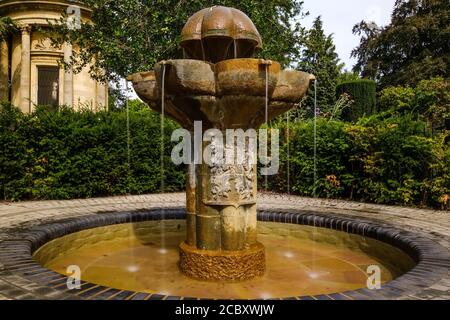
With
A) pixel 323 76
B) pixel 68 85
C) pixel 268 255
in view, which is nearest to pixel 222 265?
pixel 268 255

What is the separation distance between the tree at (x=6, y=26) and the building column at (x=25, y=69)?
606 millimetres

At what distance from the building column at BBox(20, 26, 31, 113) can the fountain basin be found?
18.9 metres

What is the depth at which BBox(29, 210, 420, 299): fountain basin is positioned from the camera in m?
4.25

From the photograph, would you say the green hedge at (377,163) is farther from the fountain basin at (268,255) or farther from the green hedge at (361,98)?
the green hedge at (361,98)

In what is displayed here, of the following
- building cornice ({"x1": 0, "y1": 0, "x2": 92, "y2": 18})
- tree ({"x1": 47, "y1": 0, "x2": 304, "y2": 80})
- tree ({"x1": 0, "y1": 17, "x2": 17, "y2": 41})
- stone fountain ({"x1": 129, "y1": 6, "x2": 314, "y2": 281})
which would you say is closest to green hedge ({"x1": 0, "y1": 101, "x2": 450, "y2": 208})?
tree ({"x1": 47, "y1": 0, "x2": 304, "y2": 80})

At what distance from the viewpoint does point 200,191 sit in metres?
4.66

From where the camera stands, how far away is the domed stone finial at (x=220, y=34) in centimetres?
455

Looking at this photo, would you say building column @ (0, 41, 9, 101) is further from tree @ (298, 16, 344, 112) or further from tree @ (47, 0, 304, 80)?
tree @ (298, 16, 344, 112)

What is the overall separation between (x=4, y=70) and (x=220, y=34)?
23945 millimetres

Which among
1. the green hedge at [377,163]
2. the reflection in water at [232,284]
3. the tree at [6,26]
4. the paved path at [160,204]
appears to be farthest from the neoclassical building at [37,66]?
the reflection in water at [232,284]

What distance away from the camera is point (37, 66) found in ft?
77.5

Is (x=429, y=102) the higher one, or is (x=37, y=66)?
(x=37, y=66)

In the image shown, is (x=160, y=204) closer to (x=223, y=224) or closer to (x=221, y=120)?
(x=223, y=224)
